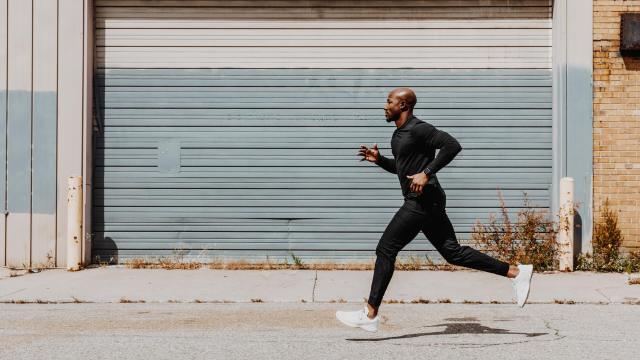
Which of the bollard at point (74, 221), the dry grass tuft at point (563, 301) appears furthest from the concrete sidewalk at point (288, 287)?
the bollard at point (74, 221)

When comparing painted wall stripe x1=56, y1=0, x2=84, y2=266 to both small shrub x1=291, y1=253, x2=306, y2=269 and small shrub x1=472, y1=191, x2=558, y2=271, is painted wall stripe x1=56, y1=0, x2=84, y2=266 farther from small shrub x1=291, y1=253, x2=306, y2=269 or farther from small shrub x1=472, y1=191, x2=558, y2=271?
small shrub x1=472, y1=191, x2=558, y2=271

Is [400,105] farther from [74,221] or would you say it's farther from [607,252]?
[74,221]

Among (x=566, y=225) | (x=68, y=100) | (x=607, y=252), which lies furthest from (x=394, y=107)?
(x=68, y=100)

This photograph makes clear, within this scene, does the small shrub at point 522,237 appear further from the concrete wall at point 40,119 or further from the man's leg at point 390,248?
the concrete wall at point 40,119

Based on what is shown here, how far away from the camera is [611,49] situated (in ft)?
36.6

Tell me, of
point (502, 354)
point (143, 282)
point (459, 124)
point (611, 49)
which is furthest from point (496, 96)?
point (502, 354)

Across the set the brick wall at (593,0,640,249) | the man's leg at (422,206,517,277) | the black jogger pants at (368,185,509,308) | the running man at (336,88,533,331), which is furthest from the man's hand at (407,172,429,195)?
the brick wall at (593,0,640,249)

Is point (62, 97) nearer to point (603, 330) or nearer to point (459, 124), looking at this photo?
point (459, 124)

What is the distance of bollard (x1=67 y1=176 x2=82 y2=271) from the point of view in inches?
429

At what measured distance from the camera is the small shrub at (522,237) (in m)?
11.0

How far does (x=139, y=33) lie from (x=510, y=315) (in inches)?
238

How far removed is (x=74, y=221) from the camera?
35.9 ft

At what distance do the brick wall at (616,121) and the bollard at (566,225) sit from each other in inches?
22.9

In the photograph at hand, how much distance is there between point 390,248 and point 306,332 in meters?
0.99
